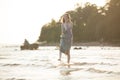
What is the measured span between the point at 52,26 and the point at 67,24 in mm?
99601

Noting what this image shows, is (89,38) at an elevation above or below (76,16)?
below

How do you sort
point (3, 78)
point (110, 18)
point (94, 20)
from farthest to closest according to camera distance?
point (94, 20) < point (110, 18) < point (3, 78)

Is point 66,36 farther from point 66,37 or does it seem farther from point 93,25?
point 93,25

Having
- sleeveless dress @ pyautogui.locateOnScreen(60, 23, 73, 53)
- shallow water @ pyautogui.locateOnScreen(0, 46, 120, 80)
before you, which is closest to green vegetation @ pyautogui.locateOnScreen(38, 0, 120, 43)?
shallow water @ pyautogui.locateOnScreen(0, 46, 120, 80)

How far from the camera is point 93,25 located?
90750mm

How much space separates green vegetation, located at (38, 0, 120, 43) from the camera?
80.7 meters

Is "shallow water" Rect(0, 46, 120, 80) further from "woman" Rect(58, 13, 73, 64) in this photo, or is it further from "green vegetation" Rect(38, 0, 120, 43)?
"green vegetation" Rect(38, 0, 120, 43)

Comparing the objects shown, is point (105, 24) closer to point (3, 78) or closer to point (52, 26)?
point (52, 26)

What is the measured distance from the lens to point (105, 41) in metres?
83.7

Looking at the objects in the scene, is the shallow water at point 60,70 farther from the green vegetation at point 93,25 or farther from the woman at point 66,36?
the green vegetation at point 93,25

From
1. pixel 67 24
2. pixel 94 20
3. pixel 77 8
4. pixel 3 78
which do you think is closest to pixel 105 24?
pixel 94 20

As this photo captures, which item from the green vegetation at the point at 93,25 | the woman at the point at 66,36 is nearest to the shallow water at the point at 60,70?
the woman at the point at 66,36

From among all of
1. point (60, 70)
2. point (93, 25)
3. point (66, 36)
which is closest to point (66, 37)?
point (66, 36)

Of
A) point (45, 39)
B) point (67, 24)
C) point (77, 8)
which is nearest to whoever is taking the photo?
point (67, 24)
